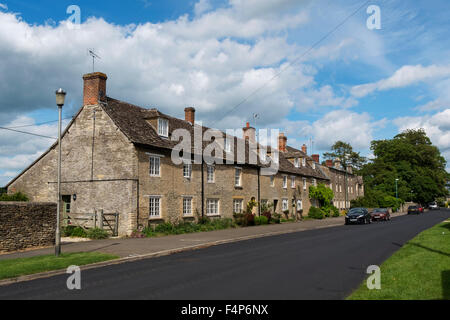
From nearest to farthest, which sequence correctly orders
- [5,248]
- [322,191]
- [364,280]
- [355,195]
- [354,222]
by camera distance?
[364,280] → [5,248] → [354,222] → [322,191] → [355,195]

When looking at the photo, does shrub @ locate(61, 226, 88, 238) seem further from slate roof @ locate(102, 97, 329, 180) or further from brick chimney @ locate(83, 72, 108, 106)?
brick chimney @ locate(83, 72, 108, 106)

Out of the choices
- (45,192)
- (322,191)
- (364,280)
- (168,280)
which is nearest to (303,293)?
(364,280)

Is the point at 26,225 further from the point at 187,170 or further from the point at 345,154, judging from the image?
the point at 345,154

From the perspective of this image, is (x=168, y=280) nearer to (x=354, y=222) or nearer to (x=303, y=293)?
(x=303, y=293)

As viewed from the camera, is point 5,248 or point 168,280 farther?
point 5,248

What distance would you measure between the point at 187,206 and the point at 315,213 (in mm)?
22338

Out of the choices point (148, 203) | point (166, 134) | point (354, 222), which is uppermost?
point (166, 134)

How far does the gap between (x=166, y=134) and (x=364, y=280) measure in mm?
19907

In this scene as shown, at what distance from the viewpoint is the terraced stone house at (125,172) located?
2247 centimetres

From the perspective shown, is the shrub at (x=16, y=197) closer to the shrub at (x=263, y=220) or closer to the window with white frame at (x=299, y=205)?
the shrub at (x=263, y=220)

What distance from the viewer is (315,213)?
43969 millimetres

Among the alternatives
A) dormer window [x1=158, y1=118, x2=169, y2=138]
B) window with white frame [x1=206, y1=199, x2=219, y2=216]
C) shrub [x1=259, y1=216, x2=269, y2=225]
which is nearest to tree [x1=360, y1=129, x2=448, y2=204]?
shrub [x1=259, y1=216, x2=269, y2=225]

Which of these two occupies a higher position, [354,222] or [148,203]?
[148,203]
